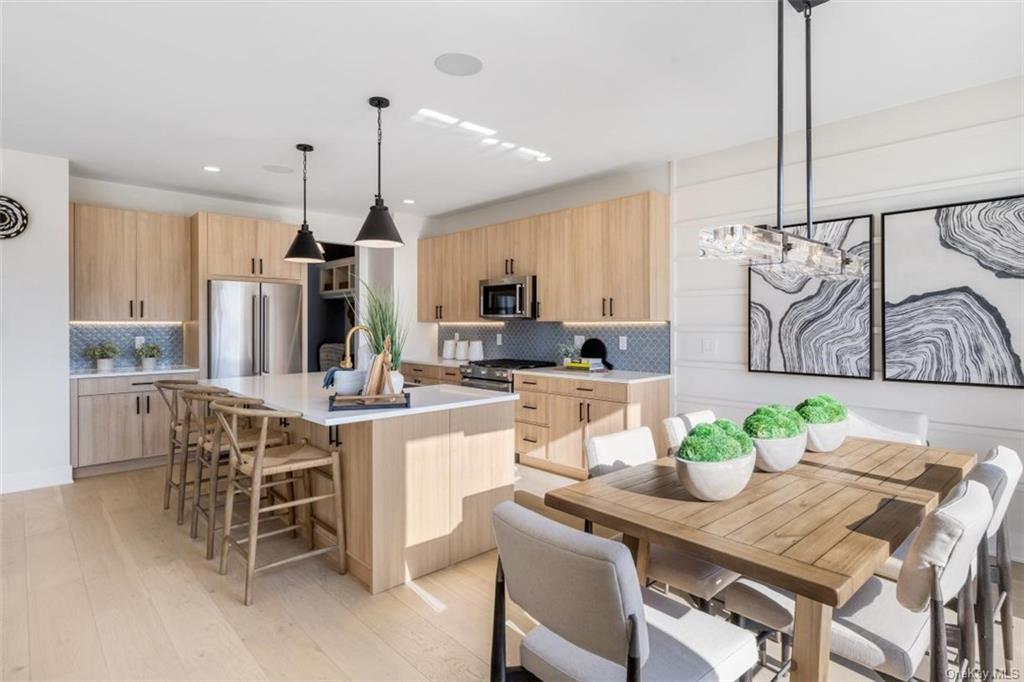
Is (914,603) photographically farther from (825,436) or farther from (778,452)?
(825,436)

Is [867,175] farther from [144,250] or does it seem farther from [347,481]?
[144,250]

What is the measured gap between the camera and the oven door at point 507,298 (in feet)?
17.0

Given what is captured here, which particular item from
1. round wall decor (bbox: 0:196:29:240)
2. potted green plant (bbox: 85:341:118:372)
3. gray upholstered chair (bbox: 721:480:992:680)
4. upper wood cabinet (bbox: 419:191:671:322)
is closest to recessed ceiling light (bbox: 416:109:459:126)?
upper wood cabinet (bbox: 419:191:671:322)

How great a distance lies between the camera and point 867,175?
11.0ft

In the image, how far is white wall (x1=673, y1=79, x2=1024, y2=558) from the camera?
2.91 metres

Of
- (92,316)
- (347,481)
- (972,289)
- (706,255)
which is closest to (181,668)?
(347,481)

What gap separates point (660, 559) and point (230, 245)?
16.2 feet

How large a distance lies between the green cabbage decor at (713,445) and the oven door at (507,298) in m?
3.59

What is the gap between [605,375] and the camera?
4457 mm

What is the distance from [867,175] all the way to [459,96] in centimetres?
261

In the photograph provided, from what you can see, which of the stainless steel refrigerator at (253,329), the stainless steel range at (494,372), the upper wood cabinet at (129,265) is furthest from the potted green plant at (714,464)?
the upper wood cabinet at (129,265)

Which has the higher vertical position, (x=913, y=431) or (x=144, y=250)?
(x=144, y=250)

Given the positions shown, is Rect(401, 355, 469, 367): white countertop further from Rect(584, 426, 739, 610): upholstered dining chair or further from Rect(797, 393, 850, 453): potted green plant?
Rect(797, 393, 850, 453): potted green plant

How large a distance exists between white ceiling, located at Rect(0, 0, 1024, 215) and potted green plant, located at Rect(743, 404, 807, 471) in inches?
67.9
